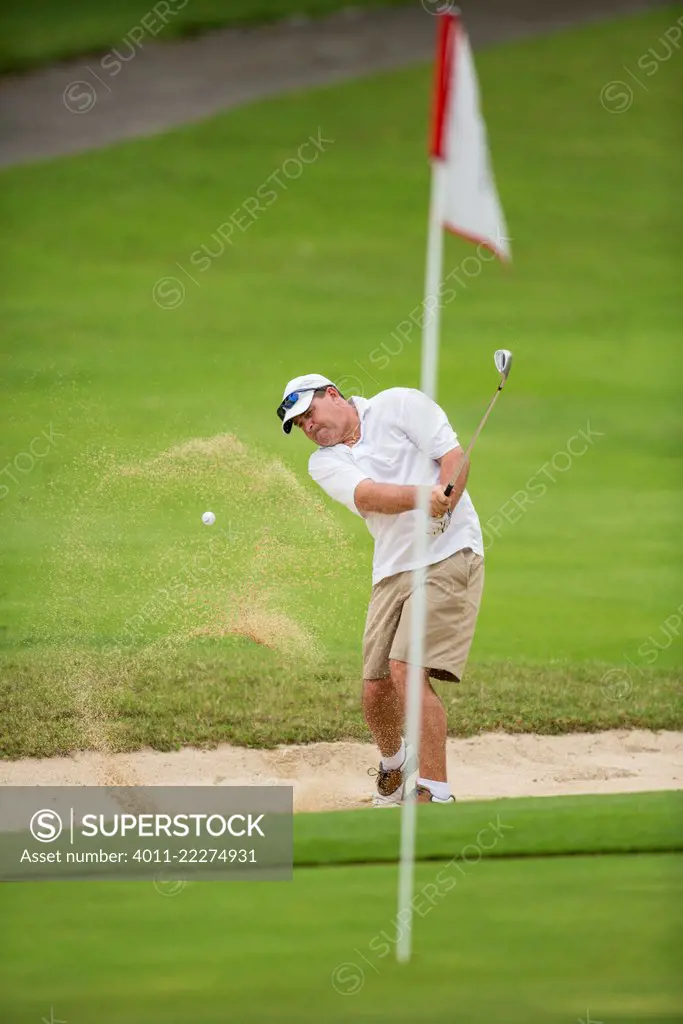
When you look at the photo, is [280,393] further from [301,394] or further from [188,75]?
[301,394]

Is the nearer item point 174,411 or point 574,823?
point 574,823

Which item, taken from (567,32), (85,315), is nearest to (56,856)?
(85,315)

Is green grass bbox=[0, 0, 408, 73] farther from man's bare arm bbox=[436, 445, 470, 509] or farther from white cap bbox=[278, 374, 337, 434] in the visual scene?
man's bare arm bbox=[436, 445, 470, 509]

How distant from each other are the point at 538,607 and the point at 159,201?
210 inches

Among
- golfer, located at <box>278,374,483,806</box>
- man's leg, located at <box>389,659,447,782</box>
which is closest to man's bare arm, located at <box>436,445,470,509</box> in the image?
golfer, located at <box>278,374,483,806</box>

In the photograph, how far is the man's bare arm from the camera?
5.13 meters

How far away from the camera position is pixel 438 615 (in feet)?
17.5

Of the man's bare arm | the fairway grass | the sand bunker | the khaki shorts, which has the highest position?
the man's bare arm

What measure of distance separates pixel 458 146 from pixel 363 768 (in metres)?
2.52

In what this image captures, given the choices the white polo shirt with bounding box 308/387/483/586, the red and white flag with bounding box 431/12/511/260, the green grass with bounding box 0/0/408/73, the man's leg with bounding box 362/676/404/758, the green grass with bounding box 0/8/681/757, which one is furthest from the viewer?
the green grass with bounding box 0/0/408/73

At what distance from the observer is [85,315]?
11.2 m

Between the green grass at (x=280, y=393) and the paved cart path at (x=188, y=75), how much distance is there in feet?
0.75

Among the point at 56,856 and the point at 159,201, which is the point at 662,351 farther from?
Result: the point at 56,856

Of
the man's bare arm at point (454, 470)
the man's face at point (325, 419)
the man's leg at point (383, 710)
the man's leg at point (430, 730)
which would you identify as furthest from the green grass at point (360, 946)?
the man's face at point (325, 419)
